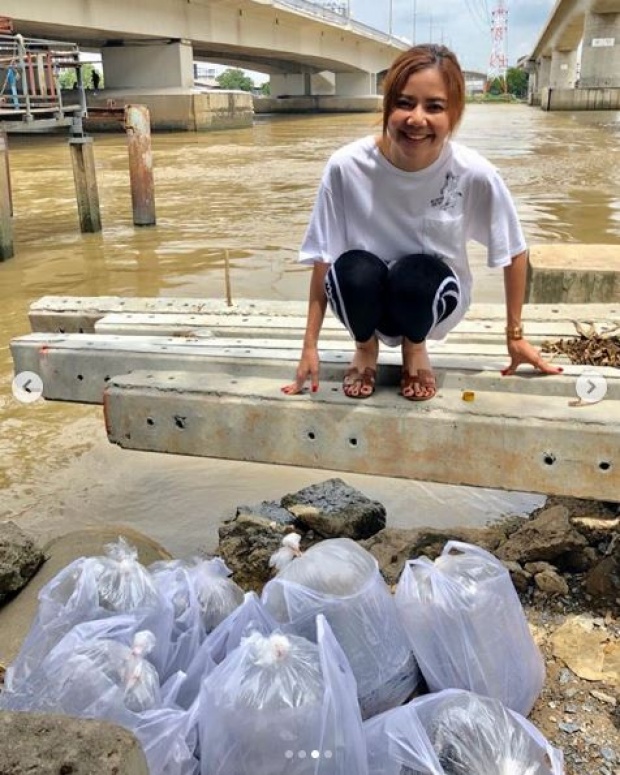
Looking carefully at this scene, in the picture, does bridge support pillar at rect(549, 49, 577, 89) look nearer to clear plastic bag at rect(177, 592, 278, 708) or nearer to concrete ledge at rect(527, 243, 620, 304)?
concrete ledge at rect(527, 243, 620, 304)

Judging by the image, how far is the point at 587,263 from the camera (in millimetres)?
5039

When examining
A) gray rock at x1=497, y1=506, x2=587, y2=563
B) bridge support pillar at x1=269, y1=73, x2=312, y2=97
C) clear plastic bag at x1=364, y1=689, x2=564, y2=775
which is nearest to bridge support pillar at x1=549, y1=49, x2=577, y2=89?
bridge support pillar at x1=269, y1=73, x2=312, y2=97

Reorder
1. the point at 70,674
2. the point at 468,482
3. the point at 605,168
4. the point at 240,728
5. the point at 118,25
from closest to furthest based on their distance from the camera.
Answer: the point at 240,728, the point at 70,674, the point at 468,482, the point at 605,168, the point at 118,25

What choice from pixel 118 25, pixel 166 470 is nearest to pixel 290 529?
pixel 166 470

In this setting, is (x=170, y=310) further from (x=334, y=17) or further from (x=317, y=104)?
(x=317, y=104)

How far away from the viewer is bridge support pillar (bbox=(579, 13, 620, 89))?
42312 millimetres

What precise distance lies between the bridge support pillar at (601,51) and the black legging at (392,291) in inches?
1815

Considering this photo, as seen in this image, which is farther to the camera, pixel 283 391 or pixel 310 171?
pixel 310 171

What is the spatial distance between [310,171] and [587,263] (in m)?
13.6

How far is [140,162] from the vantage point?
1111 cm

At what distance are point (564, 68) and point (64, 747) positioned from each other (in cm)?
6769

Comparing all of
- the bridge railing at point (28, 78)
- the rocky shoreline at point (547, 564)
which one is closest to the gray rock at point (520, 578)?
the rocky shoreline at point (547, 564)

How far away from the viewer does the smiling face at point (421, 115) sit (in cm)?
245

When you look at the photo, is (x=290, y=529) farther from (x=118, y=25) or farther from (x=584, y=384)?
(x=118, y=25)
